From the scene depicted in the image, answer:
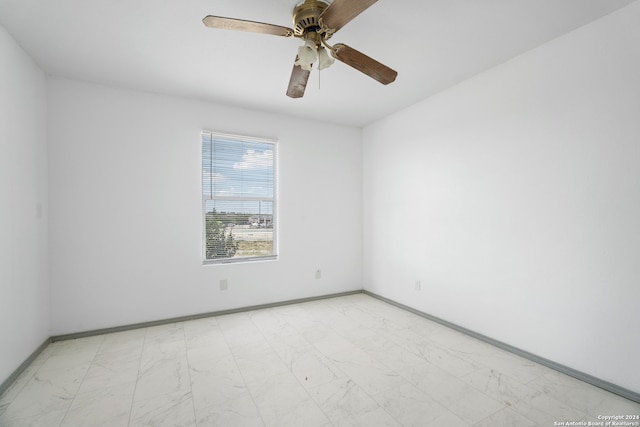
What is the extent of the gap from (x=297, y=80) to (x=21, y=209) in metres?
2.51

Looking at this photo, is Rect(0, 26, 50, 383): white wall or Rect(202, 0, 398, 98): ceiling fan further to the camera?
Rect(0, 26, 50, 383): white wall

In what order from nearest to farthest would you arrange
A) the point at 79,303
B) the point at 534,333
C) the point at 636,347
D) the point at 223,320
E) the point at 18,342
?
the point at 636,347
the point at 18,342
the point at 534,333
the point at 79,303
the point at 223,320

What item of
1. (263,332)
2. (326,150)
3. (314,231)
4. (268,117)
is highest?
(268,117)

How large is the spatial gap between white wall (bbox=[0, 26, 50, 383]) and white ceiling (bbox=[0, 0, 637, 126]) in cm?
32

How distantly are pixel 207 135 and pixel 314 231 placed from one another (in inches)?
76.2

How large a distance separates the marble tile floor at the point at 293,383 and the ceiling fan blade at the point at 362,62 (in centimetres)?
231

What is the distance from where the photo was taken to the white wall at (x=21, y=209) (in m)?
2.14

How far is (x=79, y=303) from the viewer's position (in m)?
2.97

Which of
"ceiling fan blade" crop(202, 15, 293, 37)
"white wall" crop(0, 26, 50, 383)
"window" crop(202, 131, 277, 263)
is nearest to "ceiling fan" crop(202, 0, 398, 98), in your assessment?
"ceiling fan blade" crop(202, 15, 293, 37)

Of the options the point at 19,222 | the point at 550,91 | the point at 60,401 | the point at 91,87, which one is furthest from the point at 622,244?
the point at 91,87

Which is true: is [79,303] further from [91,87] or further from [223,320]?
[91,87]

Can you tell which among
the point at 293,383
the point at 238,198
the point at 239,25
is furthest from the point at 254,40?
the point at 293,383

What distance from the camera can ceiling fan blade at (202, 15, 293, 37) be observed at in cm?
166

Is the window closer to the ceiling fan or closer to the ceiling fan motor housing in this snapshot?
the ceiling fan
